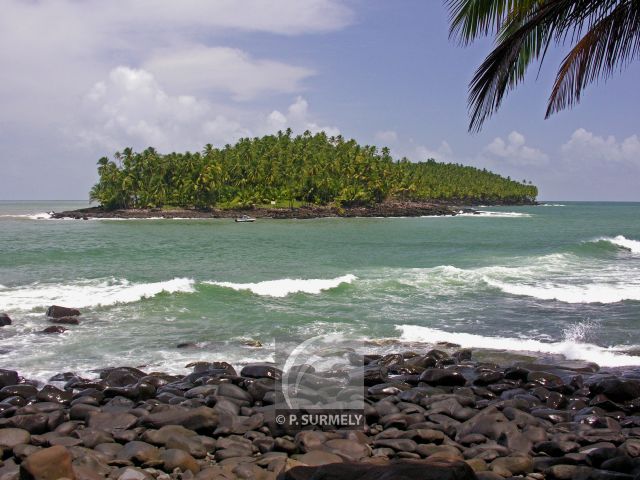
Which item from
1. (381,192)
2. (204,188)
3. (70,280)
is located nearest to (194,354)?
(70,280)

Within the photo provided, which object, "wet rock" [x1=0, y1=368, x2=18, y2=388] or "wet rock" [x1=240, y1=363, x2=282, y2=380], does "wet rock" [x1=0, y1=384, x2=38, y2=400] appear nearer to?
"wet rock" [x1=0, y1=368, x2=18, y2=388]

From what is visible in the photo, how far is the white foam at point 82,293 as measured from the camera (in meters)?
17.5

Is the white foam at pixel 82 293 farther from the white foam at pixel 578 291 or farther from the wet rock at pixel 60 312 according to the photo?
the white foam at pixel 578 291

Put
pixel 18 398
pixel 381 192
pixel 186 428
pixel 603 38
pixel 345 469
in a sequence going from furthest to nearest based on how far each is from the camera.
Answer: pixel 381 192
pixel 18 398
pixel 186 428
pixel 603 38
pixel 345 469

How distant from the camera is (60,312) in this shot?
15.5 metres

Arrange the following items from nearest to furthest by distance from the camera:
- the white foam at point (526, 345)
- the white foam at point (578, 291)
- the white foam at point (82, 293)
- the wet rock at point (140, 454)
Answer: the wet rock at point (140, 454) < the white foam at point (526, 345) < the white foam at point (82, 293) < the white foam at point (578, 291)

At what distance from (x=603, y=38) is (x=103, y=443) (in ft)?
21.7

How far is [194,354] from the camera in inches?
468

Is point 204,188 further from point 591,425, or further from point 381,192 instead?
point 591,425

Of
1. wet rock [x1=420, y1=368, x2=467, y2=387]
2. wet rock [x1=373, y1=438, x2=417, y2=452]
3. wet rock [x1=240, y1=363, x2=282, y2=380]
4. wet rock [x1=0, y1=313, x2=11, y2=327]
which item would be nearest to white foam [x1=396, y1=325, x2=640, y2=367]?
wet rock [x1=420, y1=368, x2=467, y2=387]

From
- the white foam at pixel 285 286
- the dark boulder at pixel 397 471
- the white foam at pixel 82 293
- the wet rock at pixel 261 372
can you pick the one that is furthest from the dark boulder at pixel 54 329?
the dark boulder at pixel 397 471

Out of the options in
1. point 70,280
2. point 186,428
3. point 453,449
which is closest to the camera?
point 453,449

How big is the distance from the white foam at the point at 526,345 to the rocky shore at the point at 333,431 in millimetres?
992

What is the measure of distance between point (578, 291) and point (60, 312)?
1642cm
